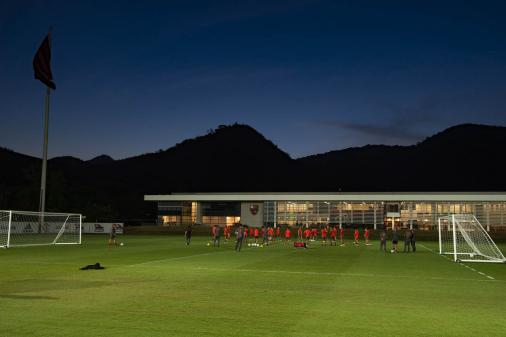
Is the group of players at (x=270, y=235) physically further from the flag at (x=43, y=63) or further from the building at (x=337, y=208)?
the flag at (x=43, y=63)

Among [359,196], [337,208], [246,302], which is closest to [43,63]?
[359,196]

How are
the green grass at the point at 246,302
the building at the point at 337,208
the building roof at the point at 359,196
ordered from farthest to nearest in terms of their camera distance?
1. the building at the point at 337,208
2. the building roof at the point at 359,196
3. the green grass at the point at 246,302

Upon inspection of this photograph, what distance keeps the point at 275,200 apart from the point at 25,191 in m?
57.5

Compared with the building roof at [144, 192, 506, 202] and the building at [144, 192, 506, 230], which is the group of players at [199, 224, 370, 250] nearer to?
the building roof at [144, 192, 506, 202]

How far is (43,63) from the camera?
56.3m

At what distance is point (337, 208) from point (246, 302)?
73.0m

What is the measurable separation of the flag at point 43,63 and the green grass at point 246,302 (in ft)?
124

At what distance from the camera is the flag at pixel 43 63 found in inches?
2185

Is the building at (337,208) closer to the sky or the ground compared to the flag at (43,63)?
closer to the ground

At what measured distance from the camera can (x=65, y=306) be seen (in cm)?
1245

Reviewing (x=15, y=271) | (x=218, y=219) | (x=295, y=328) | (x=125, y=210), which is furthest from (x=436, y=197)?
(x=125, y=210)

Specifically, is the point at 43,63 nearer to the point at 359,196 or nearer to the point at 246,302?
the point at 359,196

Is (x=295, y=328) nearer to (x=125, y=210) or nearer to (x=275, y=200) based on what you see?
(x=275, y=200)

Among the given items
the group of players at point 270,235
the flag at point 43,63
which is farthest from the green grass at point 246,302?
the flag at point 43,63
